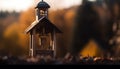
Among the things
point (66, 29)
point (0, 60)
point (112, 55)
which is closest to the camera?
point (0, 60)

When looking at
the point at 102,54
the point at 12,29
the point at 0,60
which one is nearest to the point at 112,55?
the point at 102,54

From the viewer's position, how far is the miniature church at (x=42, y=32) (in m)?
3.61

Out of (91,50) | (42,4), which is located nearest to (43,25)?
(42,4)

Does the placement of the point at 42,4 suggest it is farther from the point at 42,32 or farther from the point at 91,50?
the point at 91,50

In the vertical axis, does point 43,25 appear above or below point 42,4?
below

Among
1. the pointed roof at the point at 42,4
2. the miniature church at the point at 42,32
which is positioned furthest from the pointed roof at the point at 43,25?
the pointed roof at the point at 42,4

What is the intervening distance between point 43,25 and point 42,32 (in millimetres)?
123

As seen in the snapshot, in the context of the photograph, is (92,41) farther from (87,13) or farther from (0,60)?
(0,60)

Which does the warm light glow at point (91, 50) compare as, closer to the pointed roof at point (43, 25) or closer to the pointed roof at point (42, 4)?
the pointed roof at point (43, 25)

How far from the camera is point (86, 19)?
9.68ft

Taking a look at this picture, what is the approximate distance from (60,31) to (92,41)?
520 millimetres

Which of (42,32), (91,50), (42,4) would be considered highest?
(42,4)

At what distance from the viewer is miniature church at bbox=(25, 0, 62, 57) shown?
3611mm

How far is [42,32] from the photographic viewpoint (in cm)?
375
